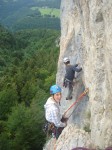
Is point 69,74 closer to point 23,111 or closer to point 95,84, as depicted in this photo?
point 95,84

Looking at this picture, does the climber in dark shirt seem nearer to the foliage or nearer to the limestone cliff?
the limestone cliff

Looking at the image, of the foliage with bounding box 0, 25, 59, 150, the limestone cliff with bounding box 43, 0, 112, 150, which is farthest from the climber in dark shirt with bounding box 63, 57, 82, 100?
the foliage with bounding box 0, 25, 59, 150

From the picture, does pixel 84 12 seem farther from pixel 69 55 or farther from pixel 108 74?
pixel 69 55

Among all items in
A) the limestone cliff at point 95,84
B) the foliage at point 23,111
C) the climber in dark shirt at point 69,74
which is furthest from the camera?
the foliage at point 23,111

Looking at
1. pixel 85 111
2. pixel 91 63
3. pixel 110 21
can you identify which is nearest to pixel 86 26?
pixel 91 63

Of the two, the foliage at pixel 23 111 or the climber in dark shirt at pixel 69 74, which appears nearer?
the climber in dark shirt at pixel 69 74

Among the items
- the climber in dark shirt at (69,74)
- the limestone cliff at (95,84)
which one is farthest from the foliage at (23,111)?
the limestone cliff at (95,84)

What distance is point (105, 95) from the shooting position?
12.3m

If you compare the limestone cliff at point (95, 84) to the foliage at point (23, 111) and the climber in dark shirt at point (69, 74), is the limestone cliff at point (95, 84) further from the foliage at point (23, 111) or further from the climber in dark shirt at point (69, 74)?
the foliage at point (23, 111)

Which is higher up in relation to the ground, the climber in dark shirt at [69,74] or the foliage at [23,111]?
the climber in dark shirt at [69,74]

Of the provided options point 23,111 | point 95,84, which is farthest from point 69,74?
point 23,111

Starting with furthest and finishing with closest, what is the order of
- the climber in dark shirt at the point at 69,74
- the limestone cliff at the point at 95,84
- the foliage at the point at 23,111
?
1. the foliage at the point at 23,111
2. the climber in dark shirt at the point at 69,74
3. the limestone cliff at the point at 95,84

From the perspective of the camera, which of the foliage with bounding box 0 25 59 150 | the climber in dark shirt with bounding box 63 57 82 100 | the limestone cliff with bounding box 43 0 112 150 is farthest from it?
the foliage with bounding box 0 25 59 150

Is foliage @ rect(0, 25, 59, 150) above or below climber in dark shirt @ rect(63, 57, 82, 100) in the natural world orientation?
below
